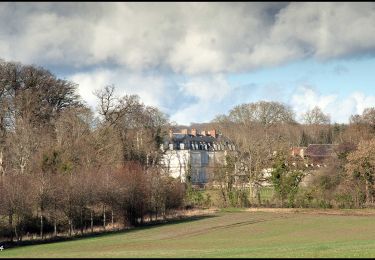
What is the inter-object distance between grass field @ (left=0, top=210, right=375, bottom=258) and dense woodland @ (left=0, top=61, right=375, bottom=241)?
3910mm

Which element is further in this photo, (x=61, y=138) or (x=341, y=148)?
(x=341, y=148)

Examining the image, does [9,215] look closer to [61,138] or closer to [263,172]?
[61,138]

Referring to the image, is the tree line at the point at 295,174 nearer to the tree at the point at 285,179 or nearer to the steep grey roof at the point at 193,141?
the tree at the point at 285,179

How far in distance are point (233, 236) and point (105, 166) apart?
15452 millimetres

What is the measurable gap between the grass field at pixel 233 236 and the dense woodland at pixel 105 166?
12.8 feet

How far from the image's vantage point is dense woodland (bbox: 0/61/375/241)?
1441 inches

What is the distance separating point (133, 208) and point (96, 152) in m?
13.4

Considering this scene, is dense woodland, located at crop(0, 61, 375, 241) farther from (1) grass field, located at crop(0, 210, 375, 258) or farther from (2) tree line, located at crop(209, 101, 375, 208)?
(1) grass field, located at crop(0, 210, 375, 258)

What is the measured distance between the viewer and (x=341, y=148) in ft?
212

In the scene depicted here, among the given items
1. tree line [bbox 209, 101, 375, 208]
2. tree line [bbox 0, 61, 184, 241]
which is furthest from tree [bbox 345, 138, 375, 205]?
tree line [bbox 0, 61, 184, 241]

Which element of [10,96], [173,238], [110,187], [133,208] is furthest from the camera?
[10,96]

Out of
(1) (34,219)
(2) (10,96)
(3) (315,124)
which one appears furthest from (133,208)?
(3) (315,124)

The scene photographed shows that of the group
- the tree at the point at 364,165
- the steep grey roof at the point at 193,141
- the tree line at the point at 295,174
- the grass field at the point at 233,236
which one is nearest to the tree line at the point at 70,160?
the grass field at the point at 233,236

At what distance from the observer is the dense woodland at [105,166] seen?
120ft
